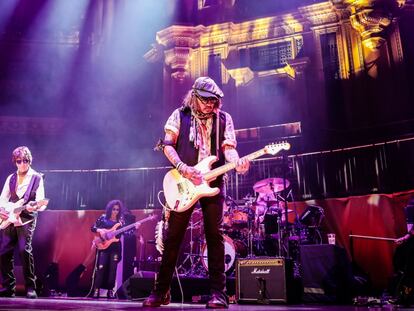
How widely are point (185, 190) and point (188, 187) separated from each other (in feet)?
0.13

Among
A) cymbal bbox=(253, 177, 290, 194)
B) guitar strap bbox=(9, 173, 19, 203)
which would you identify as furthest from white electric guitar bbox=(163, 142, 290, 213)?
cymbal bbox=(253, 177, 290, 194)

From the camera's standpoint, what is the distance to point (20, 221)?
6.28 m

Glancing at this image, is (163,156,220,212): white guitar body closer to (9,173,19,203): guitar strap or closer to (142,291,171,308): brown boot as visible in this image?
(142,291,171,308): brown boot

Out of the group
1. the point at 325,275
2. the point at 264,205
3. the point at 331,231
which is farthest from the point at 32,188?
the point at 331,231

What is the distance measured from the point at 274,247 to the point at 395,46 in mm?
7700

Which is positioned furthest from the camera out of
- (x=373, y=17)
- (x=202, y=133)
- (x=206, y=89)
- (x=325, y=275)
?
(x=373, y=17)

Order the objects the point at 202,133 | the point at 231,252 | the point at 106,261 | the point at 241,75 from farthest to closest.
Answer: the point at 241,75 < the point at 106,261 < the point at 231,252 < the point at 202,133

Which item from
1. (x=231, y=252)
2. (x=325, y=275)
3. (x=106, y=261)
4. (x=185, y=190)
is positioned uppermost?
(x=185, y=190)

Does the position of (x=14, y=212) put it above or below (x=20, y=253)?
above

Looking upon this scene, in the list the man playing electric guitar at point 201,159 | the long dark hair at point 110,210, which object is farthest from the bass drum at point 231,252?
the man playing electric guitar at point 201,159

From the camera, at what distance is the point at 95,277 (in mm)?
9031

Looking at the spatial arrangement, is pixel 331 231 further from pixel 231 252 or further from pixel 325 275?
pixel 325 275

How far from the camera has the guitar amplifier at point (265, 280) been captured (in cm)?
495

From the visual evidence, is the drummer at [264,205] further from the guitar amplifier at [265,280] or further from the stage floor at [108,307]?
the stage floor at [108,307]
